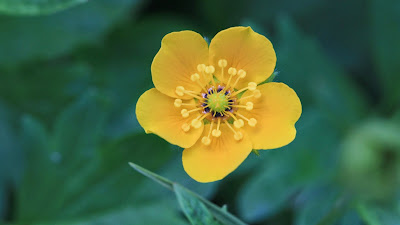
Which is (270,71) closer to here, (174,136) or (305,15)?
(174,136)

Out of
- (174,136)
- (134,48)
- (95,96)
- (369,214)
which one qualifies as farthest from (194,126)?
(134,48)

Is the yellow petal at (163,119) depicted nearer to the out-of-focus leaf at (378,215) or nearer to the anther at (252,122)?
the anther at (252,122)

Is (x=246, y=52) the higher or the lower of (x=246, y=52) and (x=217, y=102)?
the higher

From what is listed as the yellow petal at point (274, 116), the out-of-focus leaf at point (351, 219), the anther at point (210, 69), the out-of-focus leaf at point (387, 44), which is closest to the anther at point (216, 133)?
the yellow petal at point (274, 116)

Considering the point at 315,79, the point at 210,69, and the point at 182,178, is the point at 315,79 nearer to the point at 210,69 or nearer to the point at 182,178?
the point at 182,178

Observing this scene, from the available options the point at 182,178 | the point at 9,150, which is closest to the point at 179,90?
the point at 182,178
